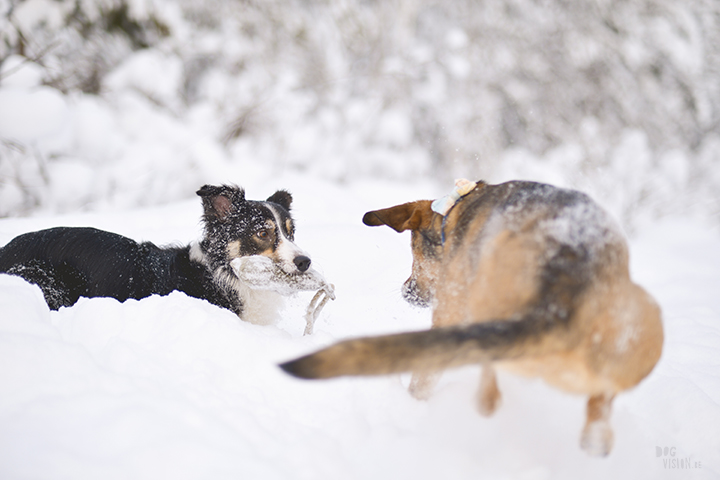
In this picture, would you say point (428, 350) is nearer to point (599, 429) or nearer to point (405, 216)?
point (599, 429)

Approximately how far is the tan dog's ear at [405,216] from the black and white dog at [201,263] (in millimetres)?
605

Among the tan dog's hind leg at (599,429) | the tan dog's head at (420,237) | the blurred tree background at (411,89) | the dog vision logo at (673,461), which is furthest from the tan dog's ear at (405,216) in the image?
the blurred tree background at (411,89)

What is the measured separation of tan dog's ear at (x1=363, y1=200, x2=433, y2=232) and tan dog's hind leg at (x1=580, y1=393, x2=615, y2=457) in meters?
1.43

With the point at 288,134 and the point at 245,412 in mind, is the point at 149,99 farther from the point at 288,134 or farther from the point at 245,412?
the point at 245,412

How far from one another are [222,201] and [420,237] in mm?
1485

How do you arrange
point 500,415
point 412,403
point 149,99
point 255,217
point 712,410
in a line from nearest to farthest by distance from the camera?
point 500,415 → point 412,403 → point 712,410 → point 255,217 → point 149,99

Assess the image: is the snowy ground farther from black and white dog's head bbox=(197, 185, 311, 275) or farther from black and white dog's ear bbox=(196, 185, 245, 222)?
black and white dog's ear bbox=(196, 185, 245, 222)

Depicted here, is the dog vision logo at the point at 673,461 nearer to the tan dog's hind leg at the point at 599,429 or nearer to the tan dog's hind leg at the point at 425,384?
the tan dog's hind leg at the point at 599,429

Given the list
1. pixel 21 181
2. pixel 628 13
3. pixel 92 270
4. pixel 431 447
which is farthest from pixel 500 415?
pixel 628 13

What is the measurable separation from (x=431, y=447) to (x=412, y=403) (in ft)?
1.05

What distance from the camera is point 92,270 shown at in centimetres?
280

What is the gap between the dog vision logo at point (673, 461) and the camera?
76.5 inches

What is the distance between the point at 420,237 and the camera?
2.72 metres

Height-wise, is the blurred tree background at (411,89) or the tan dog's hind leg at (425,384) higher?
the blurred tree background at (411,89)
